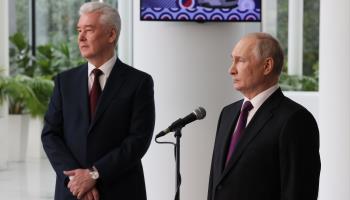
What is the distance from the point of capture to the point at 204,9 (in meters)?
6.75

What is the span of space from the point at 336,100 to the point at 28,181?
7.16 m

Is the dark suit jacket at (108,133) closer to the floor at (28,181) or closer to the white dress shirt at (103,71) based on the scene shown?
the white dress shirt at (103,71)

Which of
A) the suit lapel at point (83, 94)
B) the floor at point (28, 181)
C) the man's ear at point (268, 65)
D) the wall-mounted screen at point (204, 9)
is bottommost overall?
the floor at point (28, 181)

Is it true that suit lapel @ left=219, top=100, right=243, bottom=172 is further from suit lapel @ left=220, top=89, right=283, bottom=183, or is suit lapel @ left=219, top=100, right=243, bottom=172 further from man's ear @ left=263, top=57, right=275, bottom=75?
man's ear @ left=263, top=57, right=275, bottom=75

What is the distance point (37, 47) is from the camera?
1833 centimetres

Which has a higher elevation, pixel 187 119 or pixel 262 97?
pixel 262 97

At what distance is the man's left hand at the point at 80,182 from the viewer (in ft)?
15.0

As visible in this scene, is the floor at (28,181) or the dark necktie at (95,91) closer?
the dark necktie at (95,91)

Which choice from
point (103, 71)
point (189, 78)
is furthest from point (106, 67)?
point (189, 78)

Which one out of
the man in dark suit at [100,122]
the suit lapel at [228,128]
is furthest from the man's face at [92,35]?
the suit lapel at [228,128]

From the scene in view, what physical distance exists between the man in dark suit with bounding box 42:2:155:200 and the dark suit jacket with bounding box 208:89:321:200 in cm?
79

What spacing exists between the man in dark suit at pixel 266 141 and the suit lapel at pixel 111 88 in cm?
92

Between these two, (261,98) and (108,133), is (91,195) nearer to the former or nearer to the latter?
(108,133)

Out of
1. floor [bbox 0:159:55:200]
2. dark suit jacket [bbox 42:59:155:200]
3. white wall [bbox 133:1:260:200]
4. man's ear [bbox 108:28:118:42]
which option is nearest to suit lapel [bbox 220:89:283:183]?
dark suit jacket [bbox 42:59:155:200]
